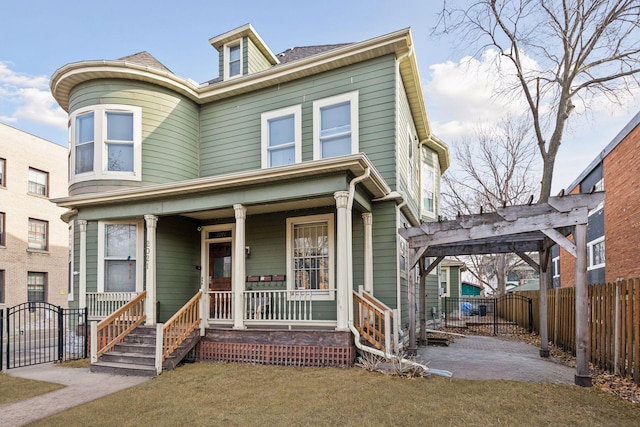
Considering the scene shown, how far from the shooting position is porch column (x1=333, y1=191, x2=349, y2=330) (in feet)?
24.3

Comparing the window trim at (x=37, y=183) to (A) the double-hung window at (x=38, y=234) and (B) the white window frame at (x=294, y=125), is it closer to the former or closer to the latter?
(A) the double-hung window at (x=38, y=234)

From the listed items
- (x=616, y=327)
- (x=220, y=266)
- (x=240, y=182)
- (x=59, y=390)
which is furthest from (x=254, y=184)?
(x=616, y=327)

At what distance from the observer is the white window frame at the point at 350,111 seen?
949 centimetres

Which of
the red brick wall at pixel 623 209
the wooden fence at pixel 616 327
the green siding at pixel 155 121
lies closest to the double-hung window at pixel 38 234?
the green siding at pixel 155 121

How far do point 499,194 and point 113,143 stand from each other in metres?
21.5

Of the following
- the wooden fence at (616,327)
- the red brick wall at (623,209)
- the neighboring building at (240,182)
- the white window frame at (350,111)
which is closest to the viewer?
the wooden fence at (616,327)

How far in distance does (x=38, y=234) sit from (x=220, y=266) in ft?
51.0

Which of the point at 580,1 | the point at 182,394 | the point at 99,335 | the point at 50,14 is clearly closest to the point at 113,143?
the point at 99,335

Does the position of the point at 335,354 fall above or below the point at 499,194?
below

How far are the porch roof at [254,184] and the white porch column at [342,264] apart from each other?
55 cm

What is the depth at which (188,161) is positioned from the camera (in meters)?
11.1

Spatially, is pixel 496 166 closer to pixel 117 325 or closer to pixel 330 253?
pixel 330 253

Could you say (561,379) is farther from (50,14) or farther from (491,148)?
Result: (491,148)

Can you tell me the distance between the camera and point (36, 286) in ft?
67.4
